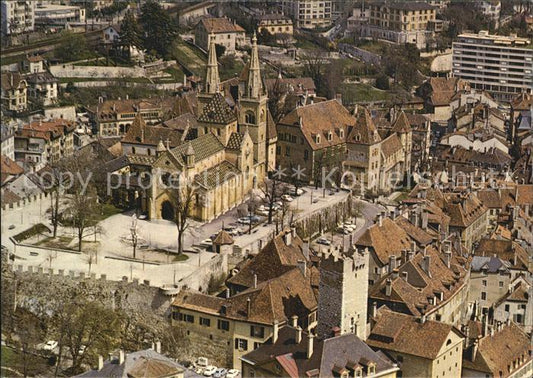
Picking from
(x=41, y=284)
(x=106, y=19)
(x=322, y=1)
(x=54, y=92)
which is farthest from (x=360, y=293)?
(x=322, y=1)

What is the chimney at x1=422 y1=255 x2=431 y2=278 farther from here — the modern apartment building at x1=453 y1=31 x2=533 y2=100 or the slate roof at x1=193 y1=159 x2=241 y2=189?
the modern apartment building at x1=453 y1=31 x2=533 y2=100

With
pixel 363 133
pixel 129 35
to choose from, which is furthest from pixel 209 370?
pixel 129 35

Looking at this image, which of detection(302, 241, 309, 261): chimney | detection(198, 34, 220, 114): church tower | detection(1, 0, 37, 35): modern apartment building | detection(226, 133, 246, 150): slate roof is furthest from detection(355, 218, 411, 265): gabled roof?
detection(1, 0, 37, 35): modern apartment building

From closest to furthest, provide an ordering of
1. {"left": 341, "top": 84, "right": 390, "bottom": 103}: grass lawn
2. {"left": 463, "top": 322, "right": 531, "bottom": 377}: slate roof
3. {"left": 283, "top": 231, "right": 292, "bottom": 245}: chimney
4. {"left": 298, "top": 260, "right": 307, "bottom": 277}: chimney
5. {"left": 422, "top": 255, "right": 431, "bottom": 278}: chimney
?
{"left": 463, "top": 322, "right": 531, "bottom": 377}: slate roof < {"left": 298, "top": 260, "right": 307, "bottom": 277}: chimney < {"left": 422, "top": 255, "right": 431, "bottom": 278}: chimney < {"left": 283, "top": 231, "right": 292, "bottom": 245}: chimney < {"left": 341, "top": 84, "right": 390, "bottom": 103}: grass lawn

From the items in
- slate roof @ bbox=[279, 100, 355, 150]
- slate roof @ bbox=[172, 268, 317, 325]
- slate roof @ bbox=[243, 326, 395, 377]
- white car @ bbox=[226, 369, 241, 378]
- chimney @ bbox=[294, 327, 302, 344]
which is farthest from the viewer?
slate roof @ bbox=[279, 100, 355, 150]

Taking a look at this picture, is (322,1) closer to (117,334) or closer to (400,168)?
(400,168)

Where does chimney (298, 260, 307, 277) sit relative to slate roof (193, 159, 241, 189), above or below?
below
